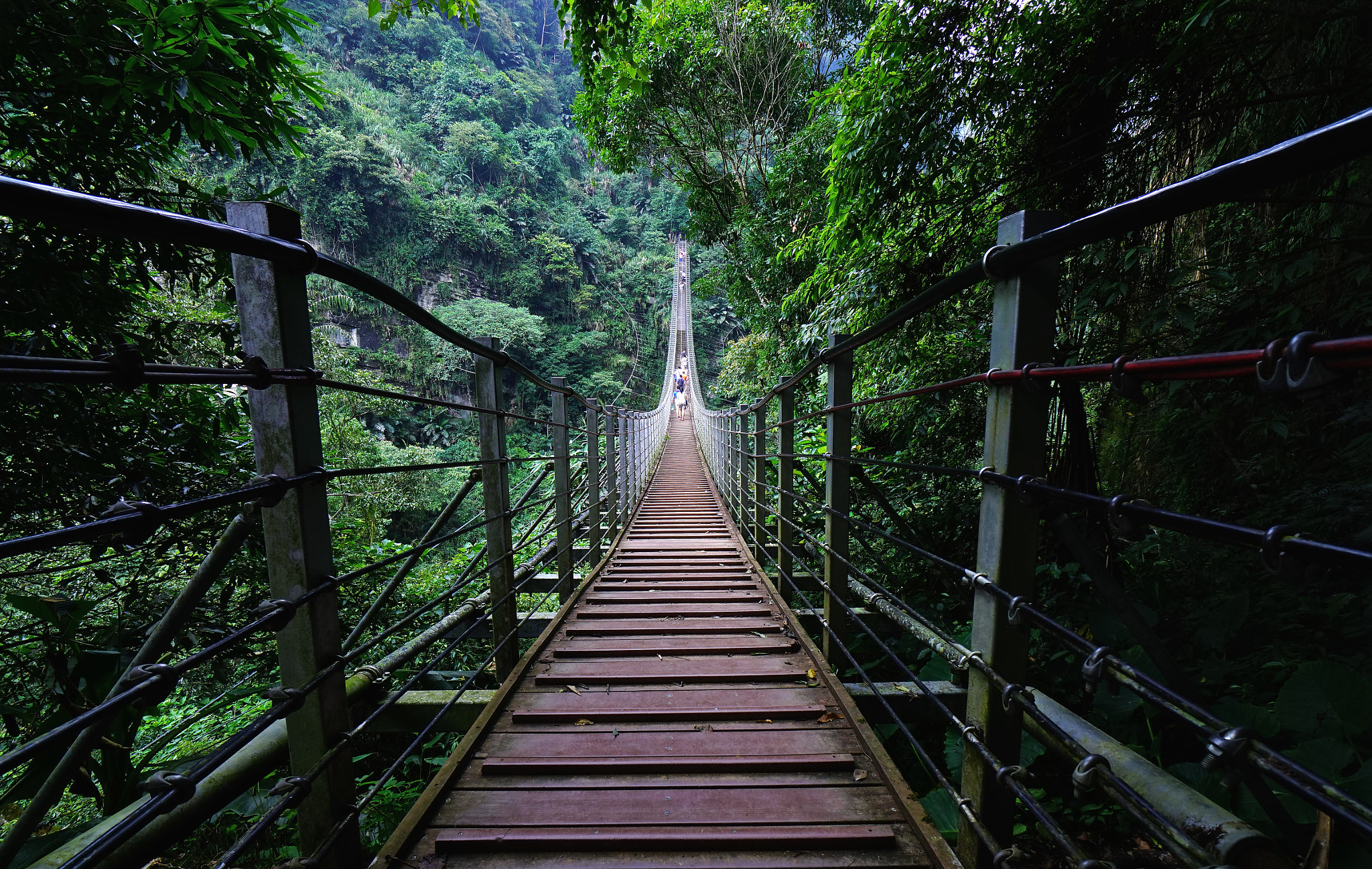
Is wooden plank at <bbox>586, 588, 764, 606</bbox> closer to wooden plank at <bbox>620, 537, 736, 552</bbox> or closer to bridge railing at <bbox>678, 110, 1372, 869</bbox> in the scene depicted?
wooden plank at <bbox>620, 537, 736, 552</bbox>

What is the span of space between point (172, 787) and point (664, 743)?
977 mm

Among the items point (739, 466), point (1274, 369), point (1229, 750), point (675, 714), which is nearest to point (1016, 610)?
point (1229, 750)

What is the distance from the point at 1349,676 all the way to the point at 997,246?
1.14 m

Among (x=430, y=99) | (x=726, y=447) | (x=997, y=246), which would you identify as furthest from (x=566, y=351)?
(x=997, y=246)

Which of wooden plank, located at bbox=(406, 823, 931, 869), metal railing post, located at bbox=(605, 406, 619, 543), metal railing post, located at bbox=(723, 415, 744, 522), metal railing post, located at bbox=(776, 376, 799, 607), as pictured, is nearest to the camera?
wooden plank, located at bbox=(406, 823, 931, 869)

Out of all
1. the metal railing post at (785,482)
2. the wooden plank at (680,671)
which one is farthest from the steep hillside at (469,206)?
the wooden plank at (680,671)

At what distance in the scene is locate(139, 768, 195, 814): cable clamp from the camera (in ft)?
1.87

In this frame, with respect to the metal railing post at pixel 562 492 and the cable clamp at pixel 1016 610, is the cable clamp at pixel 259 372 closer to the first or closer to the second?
the cable clamp at pixel 1016 610

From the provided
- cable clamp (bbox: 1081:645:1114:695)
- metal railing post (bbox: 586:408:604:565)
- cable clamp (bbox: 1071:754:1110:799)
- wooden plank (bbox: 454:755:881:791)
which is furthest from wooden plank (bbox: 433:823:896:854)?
metal railing post (bbox: 586:408:604:565)

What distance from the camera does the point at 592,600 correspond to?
7.93 feet

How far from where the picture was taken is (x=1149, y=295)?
182 centimetres

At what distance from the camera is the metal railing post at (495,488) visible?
156 cm

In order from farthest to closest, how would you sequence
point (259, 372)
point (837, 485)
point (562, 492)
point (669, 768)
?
point (562, 492)
point (837, 485)
point (669, 768)
point (259, 372)

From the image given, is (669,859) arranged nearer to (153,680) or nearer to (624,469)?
(153,680)
